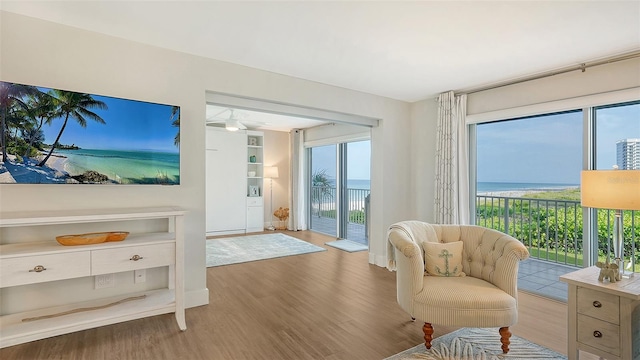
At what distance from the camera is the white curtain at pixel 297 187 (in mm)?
7402

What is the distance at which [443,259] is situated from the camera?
8.50ft

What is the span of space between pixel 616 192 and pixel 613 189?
24 millimetres

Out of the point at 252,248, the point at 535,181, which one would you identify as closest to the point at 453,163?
the point at 535,181

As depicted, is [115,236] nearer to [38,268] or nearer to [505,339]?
[38,268]

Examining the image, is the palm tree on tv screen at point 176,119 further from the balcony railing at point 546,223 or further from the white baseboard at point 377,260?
the balcony railing at point 546,223

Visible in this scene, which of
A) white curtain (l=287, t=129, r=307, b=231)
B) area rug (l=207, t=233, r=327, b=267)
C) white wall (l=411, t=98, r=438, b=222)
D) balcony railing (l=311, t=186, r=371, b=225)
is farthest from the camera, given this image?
white curtain (l=287, t=129, r=307, b=231)

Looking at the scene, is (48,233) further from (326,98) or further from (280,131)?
(280,131)

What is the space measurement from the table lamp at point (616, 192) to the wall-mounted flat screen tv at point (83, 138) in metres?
3.29

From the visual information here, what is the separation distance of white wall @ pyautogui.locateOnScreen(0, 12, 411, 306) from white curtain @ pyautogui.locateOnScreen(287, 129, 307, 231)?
348 centimetres

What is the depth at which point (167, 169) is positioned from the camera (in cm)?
275

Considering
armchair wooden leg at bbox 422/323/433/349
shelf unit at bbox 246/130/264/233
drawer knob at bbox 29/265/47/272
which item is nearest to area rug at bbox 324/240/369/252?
shelf unit at bbox 246/130/264/233

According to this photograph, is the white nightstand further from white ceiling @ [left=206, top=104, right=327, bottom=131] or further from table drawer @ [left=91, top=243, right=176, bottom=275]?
white ceiling @ [left=206, top=104, right=327, bottom=131]

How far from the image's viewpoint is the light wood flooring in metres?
2.21

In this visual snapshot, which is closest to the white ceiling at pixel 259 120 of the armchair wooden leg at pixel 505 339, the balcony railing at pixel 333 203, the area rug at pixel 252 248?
the balcony railing at pixel 333 203
